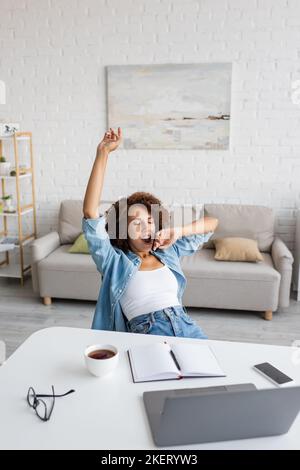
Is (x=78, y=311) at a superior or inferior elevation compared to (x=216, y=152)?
inferior

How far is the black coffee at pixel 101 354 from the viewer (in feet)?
3.63

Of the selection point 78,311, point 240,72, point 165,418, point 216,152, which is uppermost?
point 240,72

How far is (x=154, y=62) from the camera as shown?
11.5ft

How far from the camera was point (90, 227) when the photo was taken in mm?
1404

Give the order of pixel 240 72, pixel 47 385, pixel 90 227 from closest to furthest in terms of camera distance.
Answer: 1. pixel 47 385
2. pixel 90 227
3. pixel 240 72

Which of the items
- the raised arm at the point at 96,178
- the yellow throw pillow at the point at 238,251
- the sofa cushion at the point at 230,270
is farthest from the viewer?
the yellow throw pillow at the point at 238,251

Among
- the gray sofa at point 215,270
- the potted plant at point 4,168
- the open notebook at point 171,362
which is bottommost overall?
the gray sofa at point 215,270

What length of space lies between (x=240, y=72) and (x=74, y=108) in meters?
1.38

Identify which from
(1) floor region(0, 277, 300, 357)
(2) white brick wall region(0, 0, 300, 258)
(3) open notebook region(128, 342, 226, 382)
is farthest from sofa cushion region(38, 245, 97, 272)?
(3) open notebook region(128, 342, 226, 382)

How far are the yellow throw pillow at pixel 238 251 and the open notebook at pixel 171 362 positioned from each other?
1.95m

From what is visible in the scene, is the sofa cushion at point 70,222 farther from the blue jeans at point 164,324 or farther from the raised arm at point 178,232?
the blue jeans at point 164,324

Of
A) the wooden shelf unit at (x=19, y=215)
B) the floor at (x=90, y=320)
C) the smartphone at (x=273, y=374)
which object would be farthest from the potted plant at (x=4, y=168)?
the smartphone at (x=273, y=374)

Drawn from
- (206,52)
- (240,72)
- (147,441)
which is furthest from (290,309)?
(147,441)

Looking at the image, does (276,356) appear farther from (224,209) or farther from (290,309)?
(224,209)
